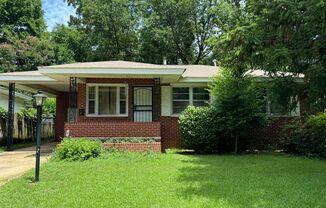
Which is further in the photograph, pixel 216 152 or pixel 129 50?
pixel 129 50

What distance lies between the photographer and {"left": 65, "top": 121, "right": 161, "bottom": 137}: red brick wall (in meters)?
15.6

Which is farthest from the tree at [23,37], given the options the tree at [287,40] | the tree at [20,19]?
the tree at [287,40]

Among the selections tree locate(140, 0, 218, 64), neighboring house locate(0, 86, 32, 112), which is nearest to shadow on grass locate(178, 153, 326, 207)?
neighboring house locate(0, 86, 32, 112)

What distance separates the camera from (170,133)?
1783 centimetres

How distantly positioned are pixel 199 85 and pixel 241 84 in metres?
2.90

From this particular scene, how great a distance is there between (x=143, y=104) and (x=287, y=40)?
8572mm

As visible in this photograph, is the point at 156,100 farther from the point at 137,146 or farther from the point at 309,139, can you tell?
the point at 309,139

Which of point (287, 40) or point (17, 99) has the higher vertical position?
point (287, 40)

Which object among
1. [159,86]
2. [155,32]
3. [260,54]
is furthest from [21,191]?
[155,32]

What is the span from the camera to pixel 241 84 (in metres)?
15.6

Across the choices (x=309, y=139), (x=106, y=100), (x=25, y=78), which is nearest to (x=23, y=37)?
(x=25, y=78)

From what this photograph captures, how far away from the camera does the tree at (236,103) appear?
1545cm

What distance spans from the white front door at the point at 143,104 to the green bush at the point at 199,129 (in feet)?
7.16

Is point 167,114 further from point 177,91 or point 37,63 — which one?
point 37,63
